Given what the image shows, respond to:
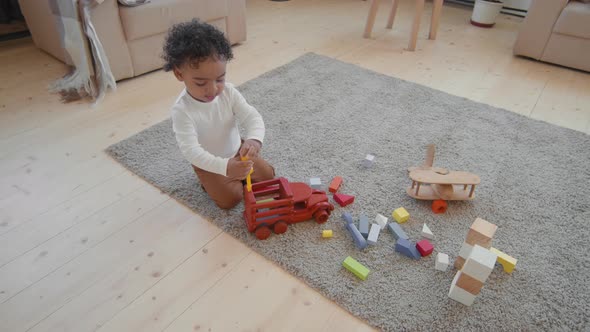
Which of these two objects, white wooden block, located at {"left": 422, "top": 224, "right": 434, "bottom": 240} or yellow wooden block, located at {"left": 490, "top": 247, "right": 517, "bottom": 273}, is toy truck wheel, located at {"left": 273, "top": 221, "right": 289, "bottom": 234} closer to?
white wooden block, located at {"left": 422, "top": 224, "right": 434, "bottom": 240}

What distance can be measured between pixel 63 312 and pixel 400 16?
330cm

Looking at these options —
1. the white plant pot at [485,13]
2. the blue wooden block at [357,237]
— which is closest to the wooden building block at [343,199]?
the blue wooden block at [357,237]

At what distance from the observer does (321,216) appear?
3.74ft

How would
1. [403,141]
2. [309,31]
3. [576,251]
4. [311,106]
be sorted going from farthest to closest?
[309,31]
[311,106]
[403,141]
[576,251]

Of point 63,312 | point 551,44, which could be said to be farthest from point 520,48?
point 63,312

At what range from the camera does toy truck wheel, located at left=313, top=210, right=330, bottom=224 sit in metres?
1.13

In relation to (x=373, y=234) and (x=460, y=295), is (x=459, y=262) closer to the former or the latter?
(x=460, y=295)

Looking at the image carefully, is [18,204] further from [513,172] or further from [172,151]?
[513,172]

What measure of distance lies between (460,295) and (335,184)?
526mm

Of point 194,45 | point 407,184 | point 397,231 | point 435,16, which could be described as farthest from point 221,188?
point 435,16

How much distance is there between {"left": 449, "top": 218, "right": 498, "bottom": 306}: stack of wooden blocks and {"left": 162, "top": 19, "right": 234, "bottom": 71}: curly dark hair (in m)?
0.81

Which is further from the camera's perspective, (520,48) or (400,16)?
(400,16)

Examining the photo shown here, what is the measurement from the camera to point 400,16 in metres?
3.27

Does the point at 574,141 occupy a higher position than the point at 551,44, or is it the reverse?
the point at 551,44
